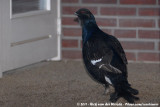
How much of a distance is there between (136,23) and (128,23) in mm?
101

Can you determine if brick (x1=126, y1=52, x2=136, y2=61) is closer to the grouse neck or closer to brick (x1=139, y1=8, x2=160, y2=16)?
brick (x1=139, y1=8, x2=160, y2=16)

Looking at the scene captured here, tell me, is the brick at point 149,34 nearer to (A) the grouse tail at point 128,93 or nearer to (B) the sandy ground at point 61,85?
(B) the sandy ground at point 61,85

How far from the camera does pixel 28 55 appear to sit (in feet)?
20.4

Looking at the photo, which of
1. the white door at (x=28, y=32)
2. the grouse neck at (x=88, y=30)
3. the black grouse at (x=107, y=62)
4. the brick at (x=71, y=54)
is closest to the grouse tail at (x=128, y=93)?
the black grouse at (x=107, y=62)

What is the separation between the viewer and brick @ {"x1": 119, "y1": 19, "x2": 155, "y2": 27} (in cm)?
656

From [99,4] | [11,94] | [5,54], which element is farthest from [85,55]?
[99,4]

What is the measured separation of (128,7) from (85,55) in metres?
1.79

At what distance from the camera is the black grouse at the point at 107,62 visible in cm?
470

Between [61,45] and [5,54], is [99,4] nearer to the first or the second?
[61,45]

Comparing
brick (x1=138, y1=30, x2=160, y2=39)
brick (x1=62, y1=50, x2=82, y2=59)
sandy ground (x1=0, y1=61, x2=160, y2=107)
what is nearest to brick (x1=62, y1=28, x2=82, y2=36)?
brick (x1=62, y1=50, x2=82, y2=59)

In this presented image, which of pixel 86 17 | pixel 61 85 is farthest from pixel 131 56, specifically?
pixel 86 17

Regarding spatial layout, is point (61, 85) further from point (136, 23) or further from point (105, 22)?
point (136, 23)

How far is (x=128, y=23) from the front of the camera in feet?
21.7

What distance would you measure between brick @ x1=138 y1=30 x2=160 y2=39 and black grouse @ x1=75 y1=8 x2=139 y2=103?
1.59 metres
